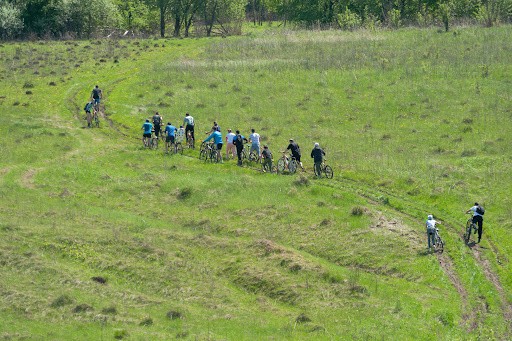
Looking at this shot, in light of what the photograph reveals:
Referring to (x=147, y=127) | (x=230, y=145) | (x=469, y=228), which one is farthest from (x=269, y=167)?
(x=469, y=228)

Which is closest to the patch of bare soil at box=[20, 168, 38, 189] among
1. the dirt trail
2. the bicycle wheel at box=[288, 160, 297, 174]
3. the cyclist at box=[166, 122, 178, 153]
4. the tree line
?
the cyclist at box=[166, 122, 178, 153]

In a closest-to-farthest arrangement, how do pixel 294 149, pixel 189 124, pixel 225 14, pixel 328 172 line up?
1. pixel 294 149
2. pixel 328 172
3. pixel 189 124
4. pixel 225 14

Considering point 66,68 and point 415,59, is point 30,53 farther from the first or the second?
point 415,59

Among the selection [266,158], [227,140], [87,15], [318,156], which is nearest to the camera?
[318,156]

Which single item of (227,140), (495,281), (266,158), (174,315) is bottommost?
(174,315)

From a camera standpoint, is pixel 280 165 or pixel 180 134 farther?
pixel 180 134

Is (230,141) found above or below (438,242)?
above

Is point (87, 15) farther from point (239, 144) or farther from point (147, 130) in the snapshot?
point (239, 144)

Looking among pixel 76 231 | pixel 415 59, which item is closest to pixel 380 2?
pixel 415 59

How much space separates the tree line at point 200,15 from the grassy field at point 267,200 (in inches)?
613

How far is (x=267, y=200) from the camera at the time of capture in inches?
1779

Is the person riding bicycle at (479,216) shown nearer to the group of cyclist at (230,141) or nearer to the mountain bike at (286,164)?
the group of cyclist at (230,141)

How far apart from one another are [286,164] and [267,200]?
5218mm

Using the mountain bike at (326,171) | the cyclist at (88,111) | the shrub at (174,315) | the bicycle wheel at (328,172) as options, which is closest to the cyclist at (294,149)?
the mountain bike at (326,171)
